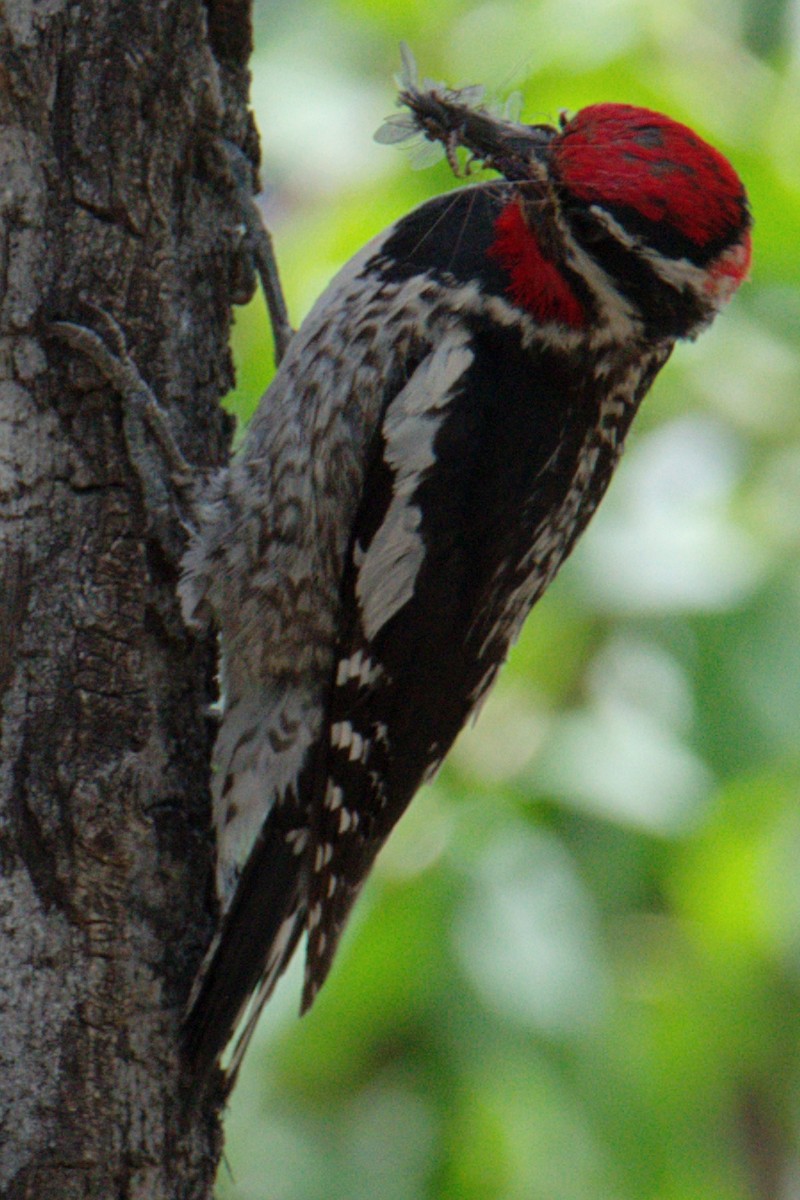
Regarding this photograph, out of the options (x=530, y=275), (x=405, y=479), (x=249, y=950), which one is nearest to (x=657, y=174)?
(x=530, y=275)

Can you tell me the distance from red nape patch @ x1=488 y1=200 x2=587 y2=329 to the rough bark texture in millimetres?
501

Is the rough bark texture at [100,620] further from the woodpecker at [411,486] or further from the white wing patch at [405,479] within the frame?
the white wing patch at [405,479]

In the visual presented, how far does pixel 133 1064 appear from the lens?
2.19 meters

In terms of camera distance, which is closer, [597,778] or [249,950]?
[249,950]

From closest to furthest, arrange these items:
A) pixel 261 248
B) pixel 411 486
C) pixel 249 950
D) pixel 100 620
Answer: pixel 100 620
pixel 249 950
pixel 411 486
pixel 261 248

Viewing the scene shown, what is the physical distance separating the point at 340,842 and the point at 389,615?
1.35 feet

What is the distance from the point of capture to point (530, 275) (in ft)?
8.66

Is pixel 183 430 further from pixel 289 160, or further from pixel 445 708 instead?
pixel 289 160

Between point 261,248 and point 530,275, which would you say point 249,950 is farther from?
point 261,248

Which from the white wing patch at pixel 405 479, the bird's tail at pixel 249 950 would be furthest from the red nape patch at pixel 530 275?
the bird's tail at pixel 249 950

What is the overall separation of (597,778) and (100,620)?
1217mm

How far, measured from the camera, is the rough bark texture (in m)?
2.12

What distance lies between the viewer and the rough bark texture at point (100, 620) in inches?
83.4

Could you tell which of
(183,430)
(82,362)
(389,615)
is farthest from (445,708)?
(82,362)
